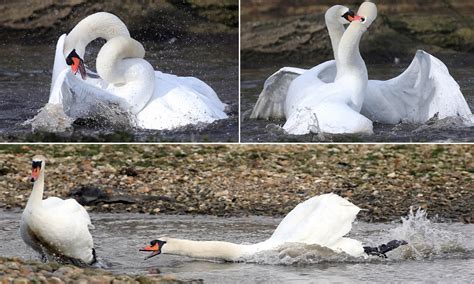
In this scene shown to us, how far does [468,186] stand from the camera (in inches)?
583

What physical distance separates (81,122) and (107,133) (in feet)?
1.33

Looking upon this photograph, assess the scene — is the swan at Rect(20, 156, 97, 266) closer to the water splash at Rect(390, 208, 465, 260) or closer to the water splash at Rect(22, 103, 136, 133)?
the water splash at Rect(390, 208, 465, 260)

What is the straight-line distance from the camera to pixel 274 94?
1655 cm

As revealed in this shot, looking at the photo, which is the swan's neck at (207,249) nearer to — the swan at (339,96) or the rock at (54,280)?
the rock at (54,280)

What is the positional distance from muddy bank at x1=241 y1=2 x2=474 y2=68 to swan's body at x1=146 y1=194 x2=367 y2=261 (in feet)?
19.2

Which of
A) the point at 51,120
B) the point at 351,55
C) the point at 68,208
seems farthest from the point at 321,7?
the point at 68,208

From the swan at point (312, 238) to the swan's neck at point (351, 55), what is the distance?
→ 4.40 metres

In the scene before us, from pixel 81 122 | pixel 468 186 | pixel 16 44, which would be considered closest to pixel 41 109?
pixel 81 122

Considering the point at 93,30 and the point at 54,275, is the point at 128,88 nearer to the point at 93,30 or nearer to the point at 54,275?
the point at 93,30

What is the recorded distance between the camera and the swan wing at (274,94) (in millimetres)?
16484

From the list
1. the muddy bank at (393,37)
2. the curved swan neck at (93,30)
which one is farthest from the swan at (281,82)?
the curved swan neck at (93,30)

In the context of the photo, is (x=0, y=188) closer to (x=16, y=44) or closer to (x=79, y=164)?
(x=79, y=164)

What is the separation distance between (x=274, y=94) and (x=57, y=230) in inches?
219

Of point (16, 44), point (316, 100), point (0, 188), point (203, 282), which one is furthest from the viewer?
point (16, 44)
